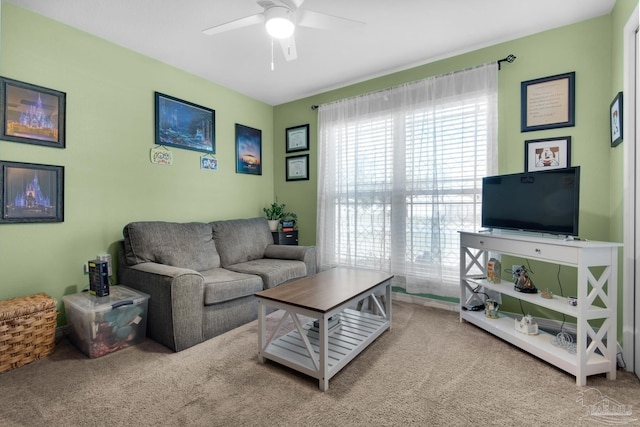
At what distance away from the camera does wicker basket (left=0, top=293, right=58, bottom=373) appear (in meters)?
1.88

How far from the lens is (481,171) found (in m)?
2.84

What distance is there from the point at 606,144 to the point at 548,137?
0.39 metres

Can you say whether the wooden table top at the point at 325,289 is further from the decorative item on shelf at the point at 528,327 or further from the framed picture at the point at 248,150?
the framed picture at the point at 248,150

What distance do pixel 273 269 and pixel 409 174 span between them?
1818 millimetres

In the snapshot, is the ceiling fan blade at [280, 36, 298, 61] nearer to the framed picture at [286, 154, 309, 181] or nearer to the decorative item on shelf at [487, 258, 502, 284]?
the framed picture at [286, 154, 309, 181]

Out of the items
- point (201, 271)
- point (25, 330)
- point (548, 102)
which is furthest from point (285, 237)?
point (548, 102)

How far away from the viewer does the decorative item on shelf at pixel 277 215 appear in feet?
13.5

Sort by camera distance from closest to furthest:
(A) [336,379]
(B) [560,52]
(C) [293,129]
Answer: (A) [336,379], (B) [560,52], (C) [293,129]

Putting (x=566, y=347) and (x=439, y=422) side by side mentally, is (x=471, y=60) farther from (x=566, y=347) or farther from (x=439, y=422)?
(x=439, y=422)

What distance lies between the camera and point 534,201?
2238 millimetres

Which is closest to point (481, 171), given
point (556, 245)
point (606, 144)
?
point (606, 144)

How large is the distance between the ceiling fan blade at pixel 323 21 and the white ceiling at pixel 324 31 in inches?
12.3

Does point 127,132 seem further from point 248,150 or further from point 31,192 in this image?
point 248,150

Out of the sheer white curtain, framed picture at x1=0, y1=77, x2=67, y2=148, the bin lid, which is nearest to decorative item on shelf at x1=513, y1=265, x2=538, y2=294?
the sheer white curtain
